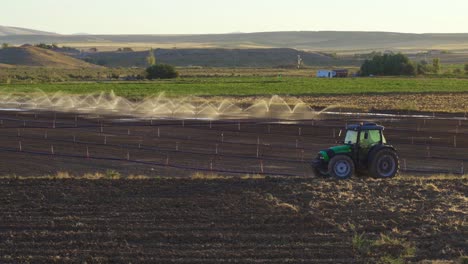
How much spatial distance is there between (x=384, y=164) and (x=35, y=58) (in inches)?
5837

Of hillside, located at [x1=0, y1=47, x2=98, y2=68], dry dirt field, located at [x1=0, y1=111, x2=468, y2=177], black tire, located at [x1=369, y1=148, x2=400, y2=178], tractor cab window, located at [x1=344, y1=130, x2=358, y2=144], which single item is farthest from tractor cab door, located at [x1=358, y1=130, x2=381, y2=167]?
hillside, located at [x1=0, y1=47, x2=98, y2=68]


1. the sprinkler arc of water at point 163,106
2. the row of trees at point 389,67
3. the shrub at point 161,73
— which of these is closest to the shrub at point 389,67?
the row of trees at point 389,67

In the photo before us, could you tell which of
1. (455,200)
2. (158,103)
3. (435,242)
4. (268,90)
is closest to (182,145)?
(455,200)

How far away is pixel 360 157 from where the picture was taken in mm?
22312

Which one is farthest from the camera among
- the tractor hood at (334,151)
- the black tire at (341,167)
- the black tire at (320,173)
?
the black tire at (320,173)

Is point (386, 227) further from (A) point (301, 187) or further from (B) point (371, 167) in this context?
(B) point (371, 167)

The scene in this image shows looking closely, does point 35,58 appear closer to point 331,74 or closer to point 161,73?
point 161,73

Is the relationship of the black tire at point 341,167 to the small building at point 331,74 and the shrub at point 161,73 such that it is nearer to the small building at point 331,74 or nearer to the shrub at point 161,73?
the shrub at point 161,73

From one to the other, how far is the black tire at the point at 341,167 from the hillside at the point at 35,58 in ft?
452

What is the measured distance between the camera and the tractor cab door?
22141 millimetres

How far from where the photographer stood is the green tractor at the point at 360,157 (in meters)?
21.9

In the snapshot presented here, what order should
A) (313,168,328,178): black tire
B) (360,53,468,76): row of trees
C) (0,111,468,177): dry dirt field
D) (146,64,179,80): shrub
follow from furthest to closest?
(360,53,468,76): row of trees, (146,64,179,80): shrub, (0,111,468,177): dry dirt field, (313,168,328,178): black tire

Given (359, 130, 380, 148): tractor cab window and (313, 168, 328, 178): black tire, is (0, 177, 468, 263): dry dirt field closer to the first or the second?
(313, 168, 328, 178): black tire

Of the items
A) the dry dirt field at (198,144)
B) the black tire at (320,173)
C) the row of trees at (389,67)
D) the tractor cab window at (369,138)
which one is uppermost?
the row of trees at (389,67)
